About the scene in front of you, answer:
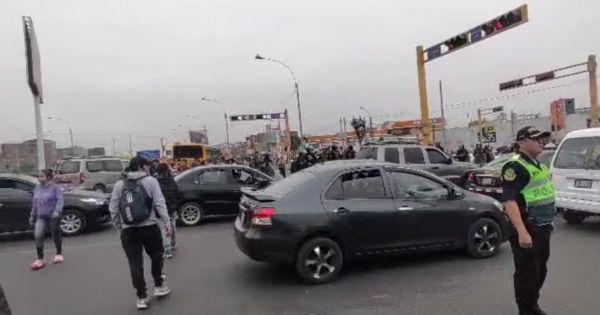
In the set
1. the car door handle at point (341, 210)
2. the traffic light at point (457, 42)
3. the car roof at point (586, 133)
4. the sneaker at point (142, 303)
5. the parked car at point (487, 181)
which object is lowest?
the sneaker at point (142, 303)

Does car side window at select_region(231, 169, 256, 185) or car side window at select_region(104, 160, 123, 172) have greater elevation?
car side window at select_region(104, 160, 123, 172)

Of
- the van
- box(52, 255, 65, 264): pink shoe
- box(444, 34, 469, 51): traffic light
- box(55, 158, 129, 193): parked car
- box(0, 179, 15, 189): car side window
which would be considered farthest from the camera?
box(444, 34, 469, 51): traffic light

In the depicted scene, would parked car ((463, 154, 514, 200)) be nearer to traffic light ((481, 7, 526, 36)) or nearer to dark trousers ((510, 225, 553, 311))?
dark trousers ((510, 225, 553, 311))

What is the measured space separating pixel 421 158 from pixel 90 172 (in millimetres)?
14831

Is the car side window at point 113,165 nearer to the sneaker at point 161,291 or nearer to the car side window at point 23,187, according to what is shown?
the car side window at point 23,187

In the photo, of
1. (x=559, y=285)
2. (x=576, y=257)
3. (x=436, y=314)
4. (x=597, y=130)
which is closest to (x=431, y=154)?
(x=597, y=130)

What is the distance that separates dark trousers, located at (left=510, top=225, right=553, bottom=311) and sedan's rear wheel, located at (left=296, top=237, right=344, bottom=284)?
2.45m

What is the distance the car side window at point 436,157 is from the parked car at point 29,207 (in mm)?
8810

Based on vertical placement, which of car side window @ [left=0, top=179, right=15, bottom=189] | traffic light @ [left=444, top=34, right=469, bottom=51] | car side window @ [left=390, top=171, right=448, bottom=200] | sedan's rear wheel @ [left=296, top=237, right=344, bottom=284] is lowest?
sedan's rear wheel @ [left=296, top=237, right=344, bottom=284]

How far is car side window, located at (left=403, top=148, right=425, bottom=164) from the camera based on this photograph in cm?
1526

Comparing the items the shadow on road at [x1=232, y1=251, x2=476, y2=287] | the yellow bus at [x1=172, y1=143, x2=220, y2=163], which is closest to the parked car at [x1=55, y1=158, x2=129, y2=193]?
the shadow on road at [x1=232, y1=251, x2=476, y2=287]

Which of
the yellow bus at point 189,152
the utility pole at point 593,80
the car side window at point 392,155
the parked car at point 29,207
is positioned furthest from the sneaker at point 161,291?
the yellow bus at point 189,152

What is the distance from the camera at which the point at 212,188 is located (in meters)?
12.9

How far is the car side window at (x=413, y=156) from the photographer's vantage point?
15.3 meters
